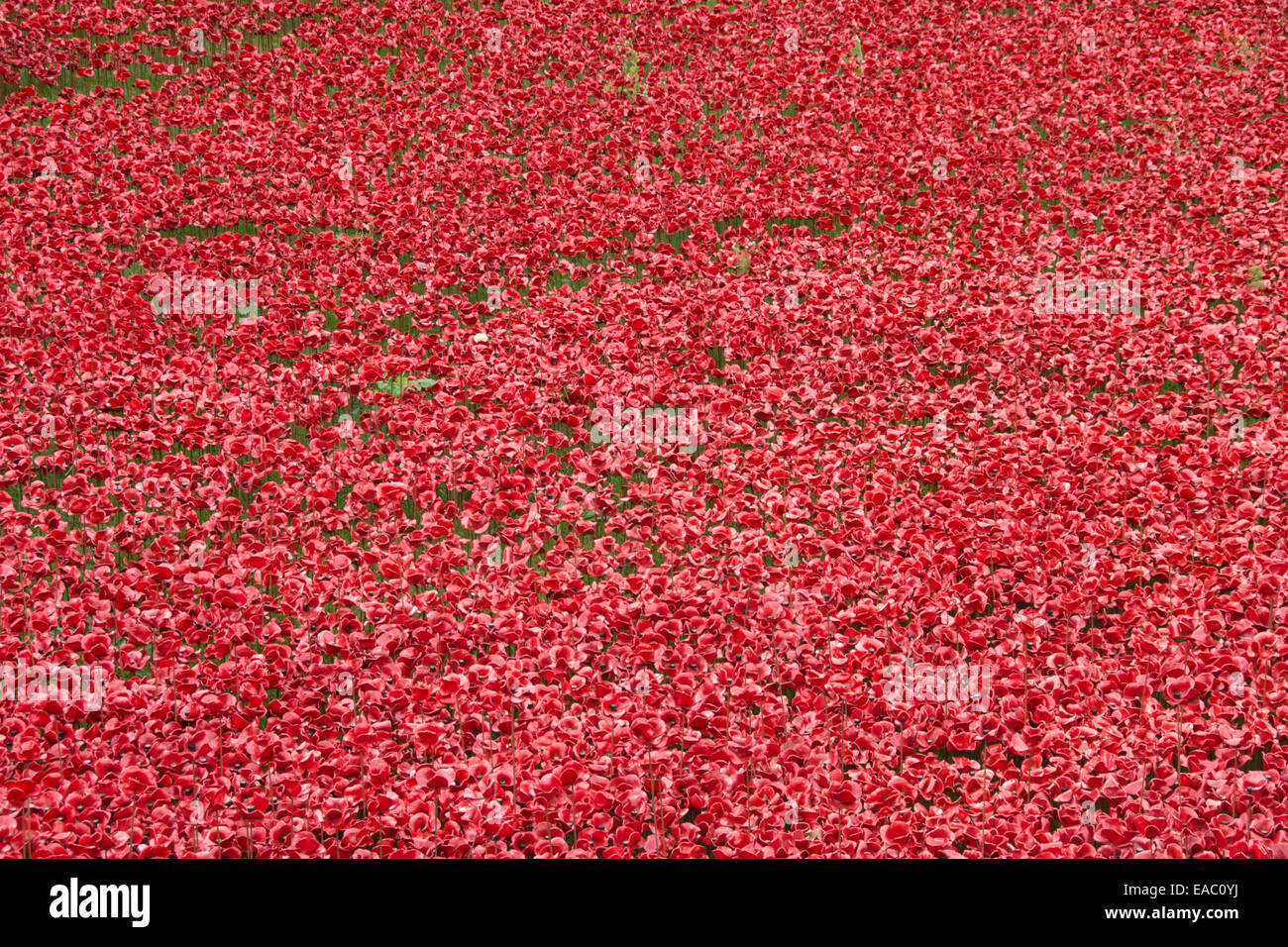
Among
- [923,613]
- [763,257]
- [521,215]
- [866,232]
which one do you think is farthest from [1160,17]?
[923,613]

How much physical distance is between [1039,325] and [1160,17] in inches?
172

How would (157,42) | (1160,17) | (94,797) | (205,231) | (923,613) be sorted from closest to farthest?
(94,797) → (923,613) → (205,231) → (157,42) → (1160,17)

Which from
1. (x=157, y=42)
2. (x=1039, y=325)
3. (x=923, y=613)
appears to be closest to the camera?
(x=923, y=613)

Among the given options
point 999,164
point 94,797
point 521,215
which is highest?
point 999,164

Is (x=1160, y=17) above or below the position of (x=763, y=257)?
above

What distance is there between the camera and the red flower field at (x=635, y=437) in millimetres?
2852

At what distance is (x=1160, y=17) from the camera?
679 cm

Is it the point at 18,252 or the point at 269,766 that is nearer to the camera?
the point at 269,766

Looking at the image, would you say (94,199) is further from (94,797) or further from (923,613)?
(923,613)

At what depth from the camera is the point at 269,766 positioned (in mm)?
2854

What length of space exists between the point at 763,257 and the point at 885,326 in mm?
927

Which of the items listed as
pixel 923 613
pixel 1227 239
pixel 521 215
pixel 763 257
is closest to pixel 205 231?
pixel 521 215

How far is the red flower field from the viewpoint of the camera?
2.85m

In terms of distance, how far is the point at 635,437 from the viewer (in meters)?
4.04
